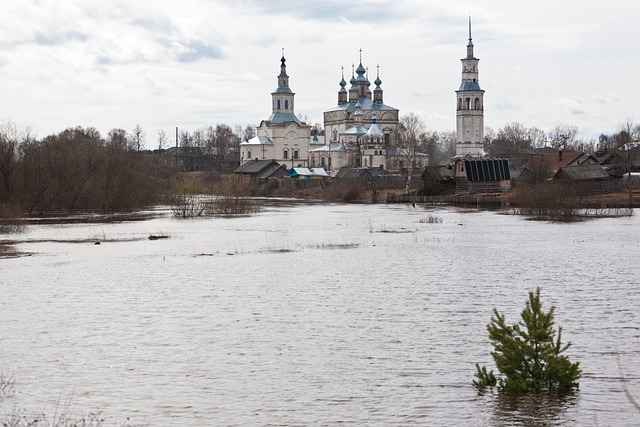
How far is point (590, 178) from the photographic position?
65.0 m

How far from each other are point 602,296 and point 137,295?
33.9 feet

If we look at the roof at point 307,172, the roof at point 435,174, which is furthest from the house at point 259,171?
the roof at point 435,174

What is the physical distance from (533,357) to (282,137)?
4325 inches

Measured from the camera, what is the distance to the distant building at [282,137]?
12062 cm

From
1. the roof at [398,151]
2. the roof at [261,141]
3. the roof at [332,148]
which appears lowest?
the roof at [398,151]

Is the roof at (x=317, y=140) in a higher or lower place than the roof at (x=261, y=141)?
higher

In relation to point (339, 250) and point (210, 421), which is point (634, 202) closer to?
point (339, 250)

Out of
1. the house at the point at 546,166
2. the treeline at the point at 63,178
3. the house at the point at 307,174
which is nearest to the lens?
the treeline at the point at 63,178

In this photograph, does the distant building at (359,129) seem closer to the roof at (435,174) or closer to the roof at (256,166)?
the roof at (256,166)

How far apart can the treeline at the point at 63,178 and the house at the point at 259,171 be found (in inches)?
1726

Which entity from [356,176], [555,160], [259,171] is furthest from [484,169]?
[259,171]

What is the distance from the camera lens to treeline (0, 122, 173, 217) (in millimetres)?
49625

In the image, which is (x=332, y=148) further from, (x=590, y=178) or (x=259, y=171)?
(x=590, y=178)

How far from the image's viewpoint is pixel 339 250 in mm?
31562
